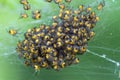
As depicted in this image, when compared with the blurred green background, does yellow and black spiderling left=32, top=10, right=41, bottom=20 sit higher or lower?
higher

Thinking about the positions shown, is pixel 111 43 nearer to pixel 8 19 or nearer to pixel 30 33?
pixel 30 33

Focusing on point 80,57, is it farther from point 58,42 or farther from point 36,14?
point 36,14

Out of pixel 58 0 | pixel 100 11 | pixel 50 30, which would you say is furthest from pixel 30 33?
pixel 100 11

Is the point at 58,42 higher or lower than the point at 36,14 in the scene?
lower

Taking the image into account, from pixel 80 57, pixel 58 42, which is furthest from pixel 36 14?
pixel 80 57

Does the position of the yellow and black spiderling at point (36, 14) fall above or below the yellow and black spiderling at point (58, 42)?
above
